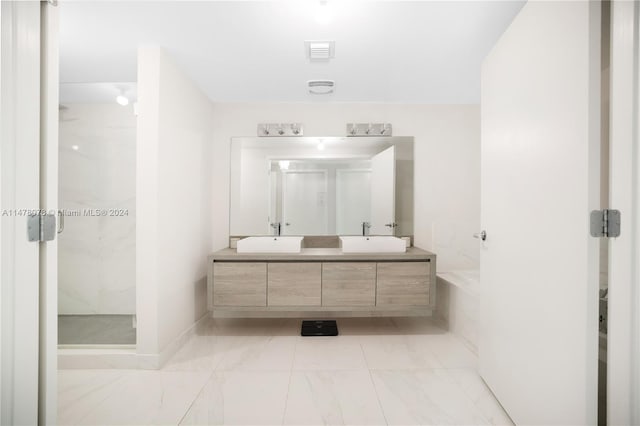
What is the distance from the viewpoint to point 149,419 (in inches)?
61.4

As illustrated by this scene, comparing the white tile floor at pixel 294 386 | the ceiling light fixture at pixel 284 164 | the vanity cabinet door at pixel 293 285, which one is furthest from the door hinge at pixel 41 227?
the ceiling light fixture at pixel 284 164

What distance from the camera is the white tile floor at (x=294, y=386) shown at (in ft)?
5.19

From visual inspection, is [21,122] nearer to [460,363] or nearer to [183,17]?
[183,17]

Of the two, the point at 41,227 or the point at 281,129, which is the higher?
the point at 281,129

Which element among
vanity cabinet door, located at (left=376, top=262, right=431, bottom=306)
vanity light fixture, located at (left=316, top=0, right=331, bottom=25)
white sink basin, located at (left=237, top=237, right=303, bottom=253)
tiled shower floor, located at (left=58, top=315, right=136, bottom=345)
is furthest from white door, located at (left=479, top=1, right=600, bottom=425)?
tiled shower floor, located at (left=58, top=315, right=136, bottom=345)

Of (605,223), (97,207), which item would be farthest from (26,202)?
(97,207)

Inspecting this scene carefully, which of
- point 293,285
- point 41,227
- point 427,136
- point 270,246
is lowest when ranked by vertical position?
point 293,285

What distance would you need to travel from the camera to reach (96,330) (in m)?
2.53

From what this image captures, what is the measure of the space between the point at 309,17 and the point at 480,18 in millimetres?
1041

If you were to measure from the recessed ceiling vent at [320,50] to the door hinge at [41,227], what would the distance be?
Result: 1.78m

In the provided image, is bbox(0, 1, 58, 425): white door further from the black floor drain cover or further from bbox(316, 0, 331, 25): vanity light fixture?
the black floor drain cover

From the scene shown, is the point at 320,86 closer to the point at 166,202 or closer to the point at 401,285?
the point at 166,202

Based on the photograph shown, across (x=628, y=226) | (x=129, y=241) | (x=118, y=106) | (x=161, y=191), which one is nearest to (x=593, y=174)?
(x=628, y=226)

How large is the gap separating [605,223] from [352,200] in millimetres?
2211
